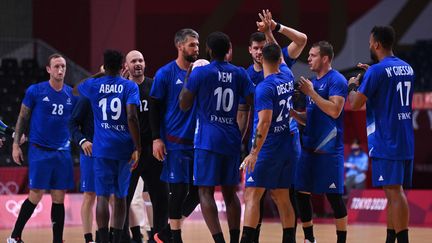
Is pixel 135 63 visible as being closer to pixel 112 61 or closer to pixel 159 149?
pixel 112 61

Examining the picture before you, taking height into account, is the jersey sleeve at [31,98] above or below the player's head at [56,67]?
below

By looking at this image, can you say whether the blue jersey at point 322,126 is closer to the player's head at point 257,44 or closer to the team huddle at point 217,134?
the team huddle at point 217,134

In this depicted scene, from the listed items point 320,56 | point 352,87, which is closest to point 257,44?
point 320,56

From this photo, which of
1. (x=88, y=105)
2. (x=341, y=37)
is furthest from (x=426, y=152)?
(x=88, y=105)

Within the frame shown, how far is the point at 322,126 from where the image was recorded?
1123 cm

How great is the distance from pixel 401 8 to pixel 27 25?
35.8ft

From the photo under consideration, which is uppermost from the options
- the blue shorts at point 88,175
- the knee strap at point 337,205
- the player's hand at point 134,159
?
the player's hand at point 134,159

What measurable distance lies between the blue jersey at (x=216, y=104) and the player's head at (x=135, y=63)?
6.80 ft

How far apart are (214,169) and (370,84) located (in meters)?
1.95

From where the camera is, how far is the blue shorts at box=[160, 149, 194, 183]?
35.0 feet

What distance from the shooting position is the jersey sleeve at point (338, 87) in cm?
1101

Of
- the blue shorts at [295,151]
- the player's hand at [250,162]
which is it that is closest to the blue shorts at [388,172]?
the blue shorts at [295,151]

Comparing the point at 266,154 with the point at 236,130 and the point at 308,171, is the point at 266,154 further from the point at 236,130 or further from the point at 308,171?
the point at 308,171

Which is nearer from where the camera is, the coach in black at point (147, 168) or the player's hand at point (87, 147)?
the player's hand at point (87, 147)
